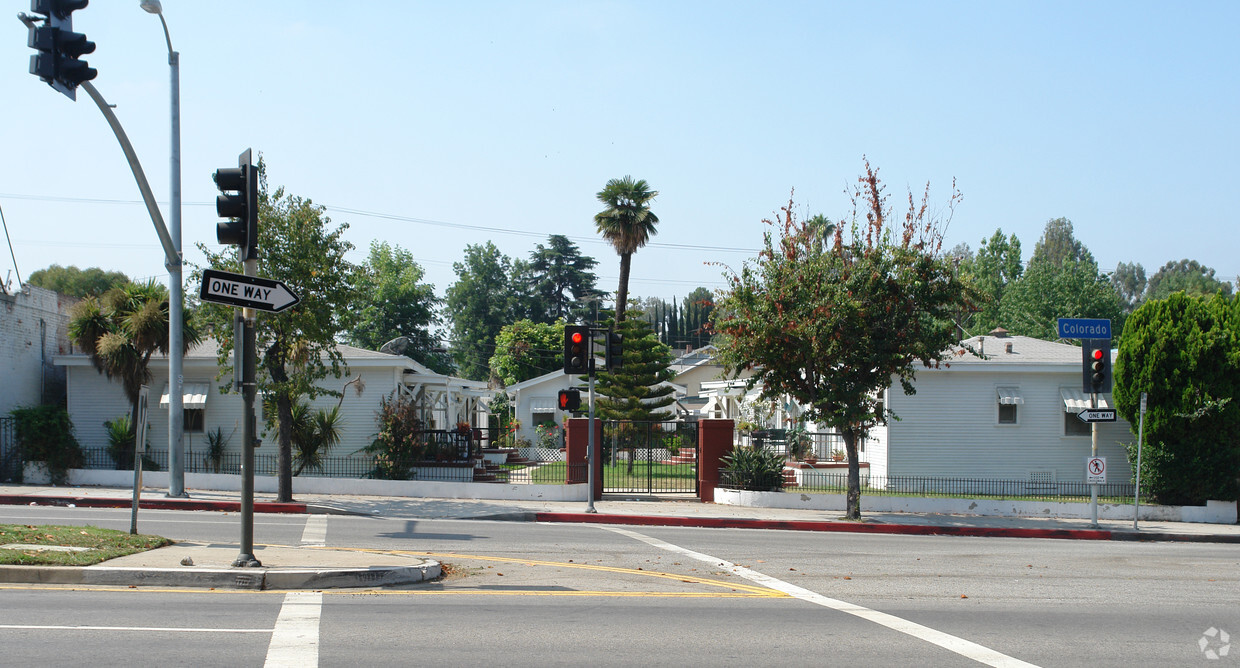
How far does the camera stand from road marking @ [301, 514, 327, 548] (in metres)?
14.5

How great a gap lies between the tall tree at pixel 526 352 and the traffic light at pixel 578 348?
153ft

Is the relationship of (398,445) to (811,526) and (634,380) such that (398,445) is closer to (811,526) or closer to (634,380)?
(811,526)

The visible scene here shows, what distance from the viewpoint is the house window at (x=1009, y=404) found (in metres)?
26.4

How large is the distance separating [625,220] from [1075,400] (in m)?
25.0

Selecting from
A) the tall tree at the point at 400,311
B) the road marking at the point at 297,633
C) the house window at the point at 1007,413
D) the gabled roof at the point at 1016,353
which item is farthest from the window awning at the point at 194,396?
the tall tree at the point at 400,311

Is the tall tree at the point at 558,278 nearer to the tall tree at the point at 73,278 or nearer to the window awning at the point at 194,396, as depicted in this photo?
the tall tree at the point at 73,278

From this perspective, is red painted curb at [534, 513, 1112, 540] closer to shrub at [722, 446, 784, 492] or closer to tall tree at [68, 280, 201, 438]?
shrub at [722, 446, 784, 492]

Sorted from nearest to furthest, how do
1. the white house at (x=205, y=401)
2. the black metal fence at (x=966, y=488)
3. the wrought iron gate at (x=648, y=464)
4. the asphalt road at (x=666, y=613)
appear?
the asphalt road at (x=666, y=613) < the black metal fence at (x=966, y=488) < the wrought iron gate at (x=648, y=464) < the white house at (x=205, y=401)

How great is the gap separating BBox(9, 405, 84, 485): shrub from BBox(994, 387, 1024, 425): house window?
983 inches

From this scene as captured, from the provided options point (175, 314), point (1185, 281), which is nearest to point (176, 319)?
point (175, 314)

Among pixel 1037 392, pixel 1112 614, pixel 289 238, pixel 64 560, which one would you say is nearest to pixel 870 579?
pixel 1112 614

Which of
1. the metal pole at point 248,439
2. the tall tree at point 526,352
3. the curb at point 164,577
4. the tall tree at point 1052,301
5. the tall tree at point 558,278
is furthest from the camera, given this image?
the tall tree at point 558,278

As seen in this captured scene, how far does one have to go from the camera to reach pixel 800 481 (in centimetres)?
2745

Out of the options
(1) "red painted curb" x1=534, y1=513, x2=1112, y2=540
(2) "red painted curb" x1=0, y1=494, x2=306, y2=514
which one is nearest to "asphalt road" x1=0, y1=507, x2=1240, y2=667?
(1) "red painted curb" x1=534, y1=513, x2=1112, y2=540
